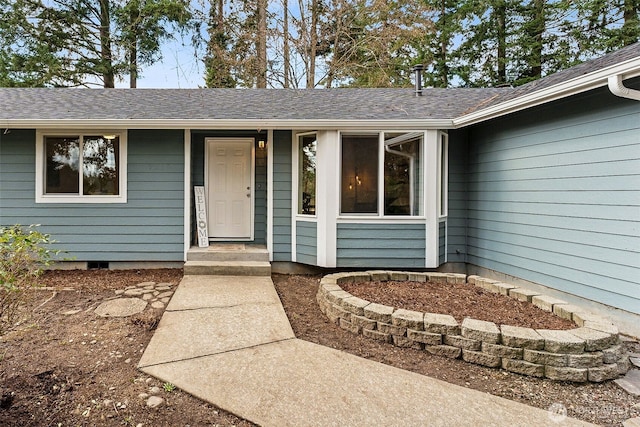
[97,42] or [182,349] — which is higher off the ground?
[97,42]

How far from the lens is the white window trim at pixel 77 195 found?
5.51 meters

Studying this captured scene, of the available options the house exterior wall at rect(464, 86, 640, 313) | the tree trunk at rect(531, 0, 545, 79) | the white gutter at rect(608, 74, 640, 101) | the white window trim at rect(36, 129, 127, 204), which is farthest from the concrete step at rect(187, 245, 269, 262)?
the tree trunk at rect(531, 0, 545, 79)

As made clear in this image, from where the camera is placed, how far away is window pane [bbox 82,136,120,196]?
5629 millimetres

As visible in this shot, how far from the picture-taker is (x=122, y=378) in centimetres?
238

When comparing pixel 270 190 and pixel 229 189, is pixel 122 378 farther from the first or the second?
pixel 229 189

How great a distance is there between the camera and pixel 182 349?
2805 mm

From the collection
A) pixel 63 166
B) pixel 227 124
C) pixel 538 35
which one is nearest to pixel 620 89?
pixel 227 124

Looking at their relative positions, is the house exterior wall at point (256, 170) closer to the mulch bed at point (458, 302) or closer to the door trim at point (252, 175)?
the door trim at point (252, 175)

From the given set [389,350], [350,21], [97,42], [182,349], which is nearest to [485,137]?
[389,350]

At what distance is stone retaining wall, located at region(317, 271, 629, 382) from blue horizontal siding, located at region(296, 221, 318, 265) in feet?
6.62

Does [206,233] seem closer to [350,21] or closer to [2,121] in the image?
[2,121]

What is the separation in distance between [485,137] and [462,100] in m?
1.29

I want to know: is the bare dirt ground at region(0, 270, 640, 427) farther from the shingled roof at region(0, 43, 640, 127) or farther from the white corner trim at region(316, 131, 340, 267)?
the shingled roof at region(0, 43, 640, 127)

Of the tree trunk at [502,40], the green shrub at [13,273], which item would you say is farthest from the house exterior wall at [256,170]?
the tree trunk at [502,40]
